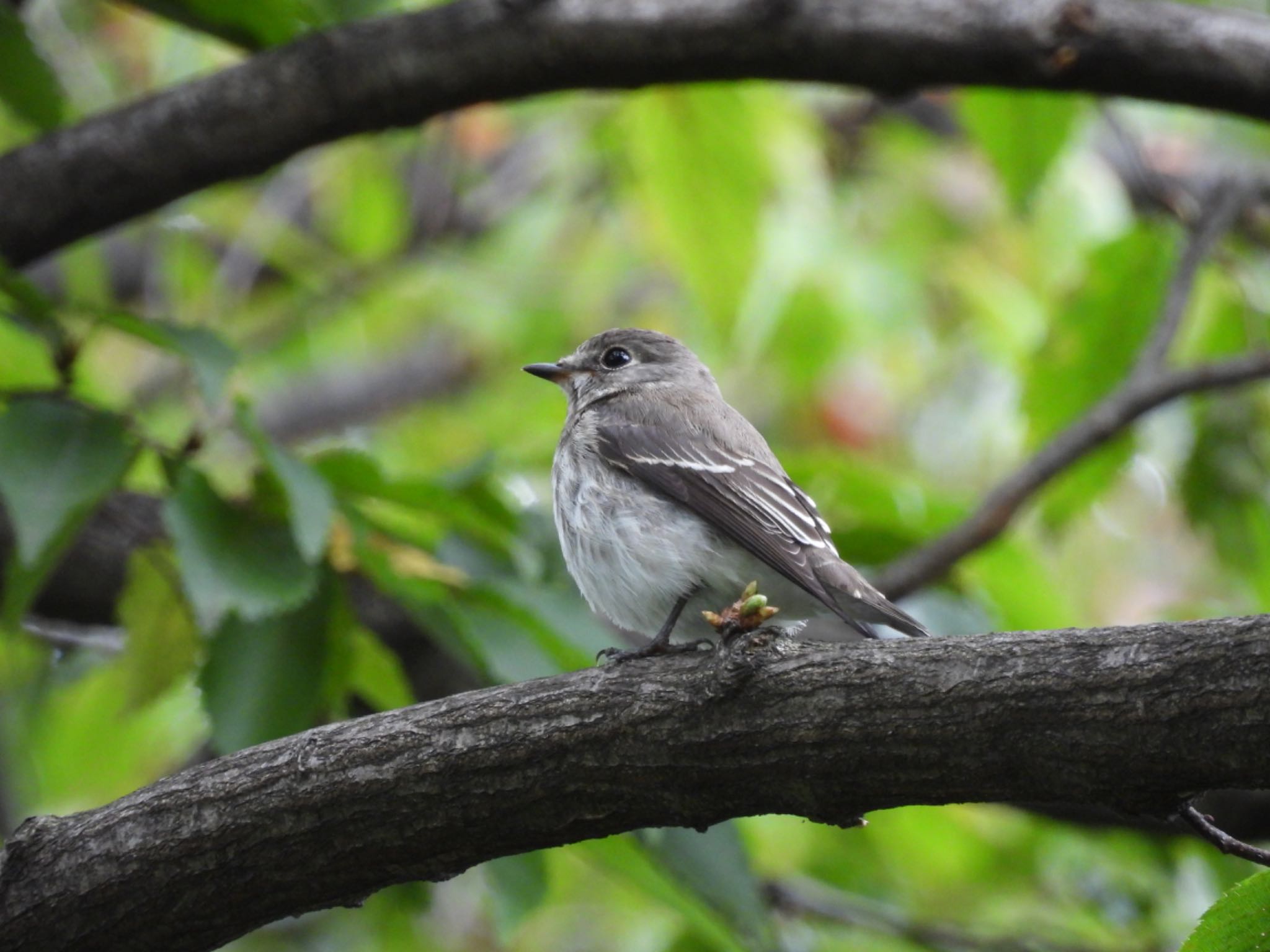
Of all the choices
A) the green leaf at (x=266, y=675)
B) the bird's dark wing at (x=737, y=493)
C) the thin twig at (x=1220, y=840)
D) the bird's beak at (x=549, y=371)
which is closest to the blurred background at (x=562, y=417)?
the green leaf at (x=266, y=675)

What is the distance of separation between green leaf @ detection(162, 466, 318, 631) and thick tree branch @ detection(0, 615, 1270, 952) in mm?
562

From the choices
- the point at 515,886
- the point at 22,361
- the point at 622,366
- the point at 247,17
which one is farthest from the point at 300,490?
the point at 622,366

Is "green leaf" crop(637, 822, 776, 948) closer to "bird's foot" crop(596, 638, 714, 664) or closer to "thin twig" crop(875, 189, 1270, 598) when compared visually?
"bird's foot" crop(596, 638, 714, 664)

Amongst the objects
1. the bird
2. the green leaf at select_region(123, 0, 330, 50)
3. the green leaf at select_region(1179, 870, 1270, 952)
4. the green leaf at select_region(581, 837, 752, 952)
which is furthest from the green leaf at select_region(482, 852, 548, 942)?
the green leaf at select_region(123, 0, 330, 50)

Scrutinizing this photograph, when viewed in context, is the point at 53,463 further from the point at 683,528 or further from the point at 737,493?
the point at 737,493

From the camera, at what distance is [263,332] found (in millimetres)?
8172

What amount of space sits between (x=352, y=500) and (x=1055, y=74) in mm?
2555

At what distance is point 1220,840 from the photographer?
2.46 metres

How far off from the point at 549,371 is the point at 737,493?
154cm

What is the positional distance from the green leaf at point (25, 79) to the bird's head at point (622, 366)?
1.85 meters

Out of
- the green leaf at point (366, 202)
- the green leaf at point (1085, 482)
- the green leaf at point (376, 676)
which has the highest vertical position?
the green leaf at point (366, 202)

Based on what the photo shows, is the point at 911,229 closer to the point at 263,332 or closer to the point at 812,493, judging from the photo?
the point at 812,493

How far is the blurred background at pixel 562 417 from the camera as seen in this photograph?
389 cm

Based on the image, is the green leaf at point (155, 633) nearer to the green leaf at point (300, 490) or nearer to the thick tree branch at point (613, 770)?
the green leaf at point (300, 490)
